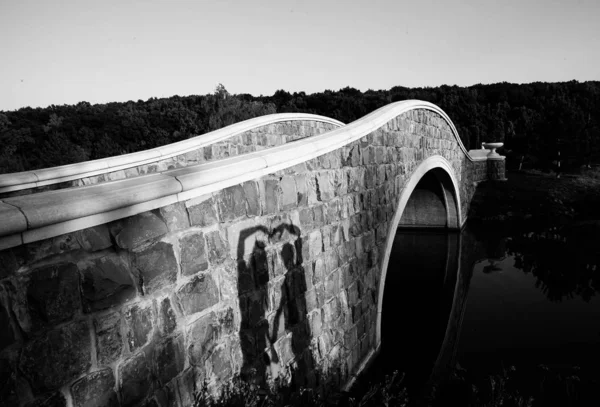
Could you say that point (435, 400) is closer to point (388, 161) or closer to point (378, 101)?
point (388, 161)

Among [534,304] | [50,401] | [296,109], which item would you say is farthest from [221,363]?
[296,109]

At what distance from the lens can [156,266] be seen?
7.20ft

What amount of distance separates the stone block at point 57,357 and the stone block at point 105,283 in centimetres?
12

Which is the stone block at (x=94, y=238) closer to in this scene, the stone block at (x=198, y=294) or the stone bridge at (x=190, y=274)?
the stone bridge at (x=190, y=274)

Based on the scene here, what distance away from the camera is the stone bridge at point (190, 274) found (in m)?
1.66

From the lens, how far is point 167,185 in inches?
87.6

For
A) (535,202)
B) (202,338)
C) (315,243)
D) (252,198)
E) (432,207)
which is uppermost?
(252,198)

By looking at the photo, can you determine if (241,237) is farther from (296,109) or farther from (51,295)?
(296,109)

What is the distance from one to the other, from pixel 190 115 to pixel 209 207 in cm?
2633

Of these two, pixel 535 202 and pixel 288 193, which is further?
pixel 535 202

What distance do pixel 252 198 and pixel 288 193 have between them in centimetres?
53

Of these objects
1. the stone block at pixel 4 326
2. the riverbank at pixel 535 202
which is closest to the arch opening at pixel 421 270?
the riverbank at pixel 535 202

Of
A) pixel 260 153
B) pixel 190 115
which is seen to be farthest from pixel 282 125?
pixel 190 115

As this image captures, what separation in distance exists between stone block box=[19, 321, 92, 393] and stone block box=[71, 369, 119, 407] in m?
0.06
